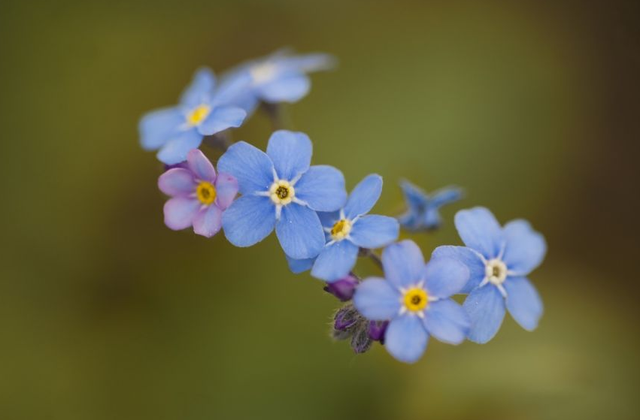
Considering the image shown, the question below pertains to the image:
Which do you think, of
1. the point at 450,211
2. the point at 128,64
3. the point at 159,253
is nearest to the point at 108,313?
the point at 159,253

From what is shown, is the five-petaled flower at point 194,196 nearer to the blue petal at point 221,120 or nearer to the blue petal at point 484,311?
the blue petal at point 221,120

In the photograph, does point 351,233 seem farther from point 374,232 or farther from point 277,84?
point 277,84

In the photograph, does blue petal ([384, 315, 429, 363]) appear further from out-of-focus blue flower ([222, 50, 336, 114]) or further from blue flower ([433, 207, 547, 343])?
out-of-focus blue flower ([222, 50, 336, 114])

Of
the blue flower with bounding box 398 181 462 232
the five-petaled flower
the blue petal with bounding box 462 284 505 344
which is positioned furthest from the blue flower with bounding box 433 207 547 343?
the five-petaled flower

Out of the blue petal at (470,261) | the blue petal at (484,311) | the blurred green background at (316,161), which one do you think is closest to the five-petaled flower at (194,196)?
the blue petal at (470,261)

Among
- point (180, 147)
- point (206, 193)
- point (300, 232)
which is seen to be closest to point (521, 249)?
point (300, 232)

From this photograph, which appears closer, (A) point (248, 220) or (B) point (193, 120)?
(A) point (248, 220)

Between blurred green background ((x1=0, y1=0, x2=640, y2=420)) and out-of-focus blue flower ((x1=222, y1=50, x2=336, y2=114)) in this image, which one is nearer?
out-of-focus blue flower ((x1=222, y1=50, x2=336, y2=114))
